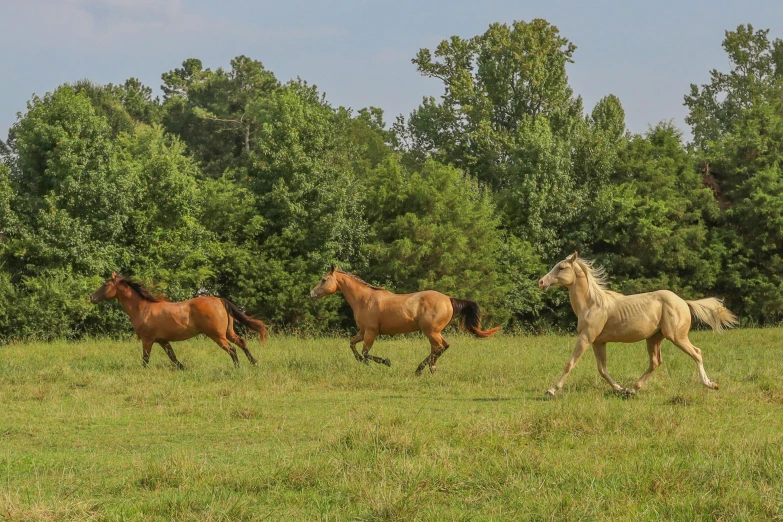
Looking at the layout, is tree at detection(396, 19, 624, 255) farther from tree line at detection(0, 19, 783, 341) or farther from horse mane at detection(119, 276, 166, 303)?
horse mane at detection(119, 276, 166, 303)

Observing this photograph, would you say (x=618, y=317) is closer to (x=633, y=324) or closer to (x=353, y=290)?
(x=633, y=324)

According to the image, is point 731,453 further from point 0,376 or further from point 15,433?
point 0,376

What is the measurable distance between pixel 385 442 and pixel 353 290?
7366 millimetres

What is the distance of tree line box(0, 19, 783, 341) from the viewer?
22.7 meters

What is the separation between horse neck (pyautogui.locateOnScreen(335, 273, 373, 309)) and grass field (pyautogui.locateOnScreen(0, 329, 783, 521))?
41.1 inches

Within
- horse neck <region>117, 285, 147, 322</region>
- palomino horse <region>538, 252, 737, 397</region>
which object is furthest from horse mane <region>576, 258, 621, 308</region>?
horse neck <region>117, 285, 147, 322</region>

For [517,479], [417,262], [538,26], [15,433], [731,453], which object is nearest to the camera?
[517,479]

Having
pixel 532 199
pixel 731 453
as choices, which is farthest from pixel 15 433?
pixel 532 199

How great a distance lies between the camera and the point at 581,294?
1235cm

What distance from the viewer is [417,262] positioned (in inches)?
1021

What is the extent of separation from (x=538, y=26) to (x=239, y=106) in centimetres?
2046

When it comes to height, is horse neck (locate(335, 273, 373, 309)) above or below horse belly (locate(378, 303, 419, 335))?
above

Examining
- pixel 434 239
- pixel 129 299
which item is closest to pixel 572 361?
pixel 129 299

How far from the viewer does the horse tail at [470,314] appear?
15.0m
